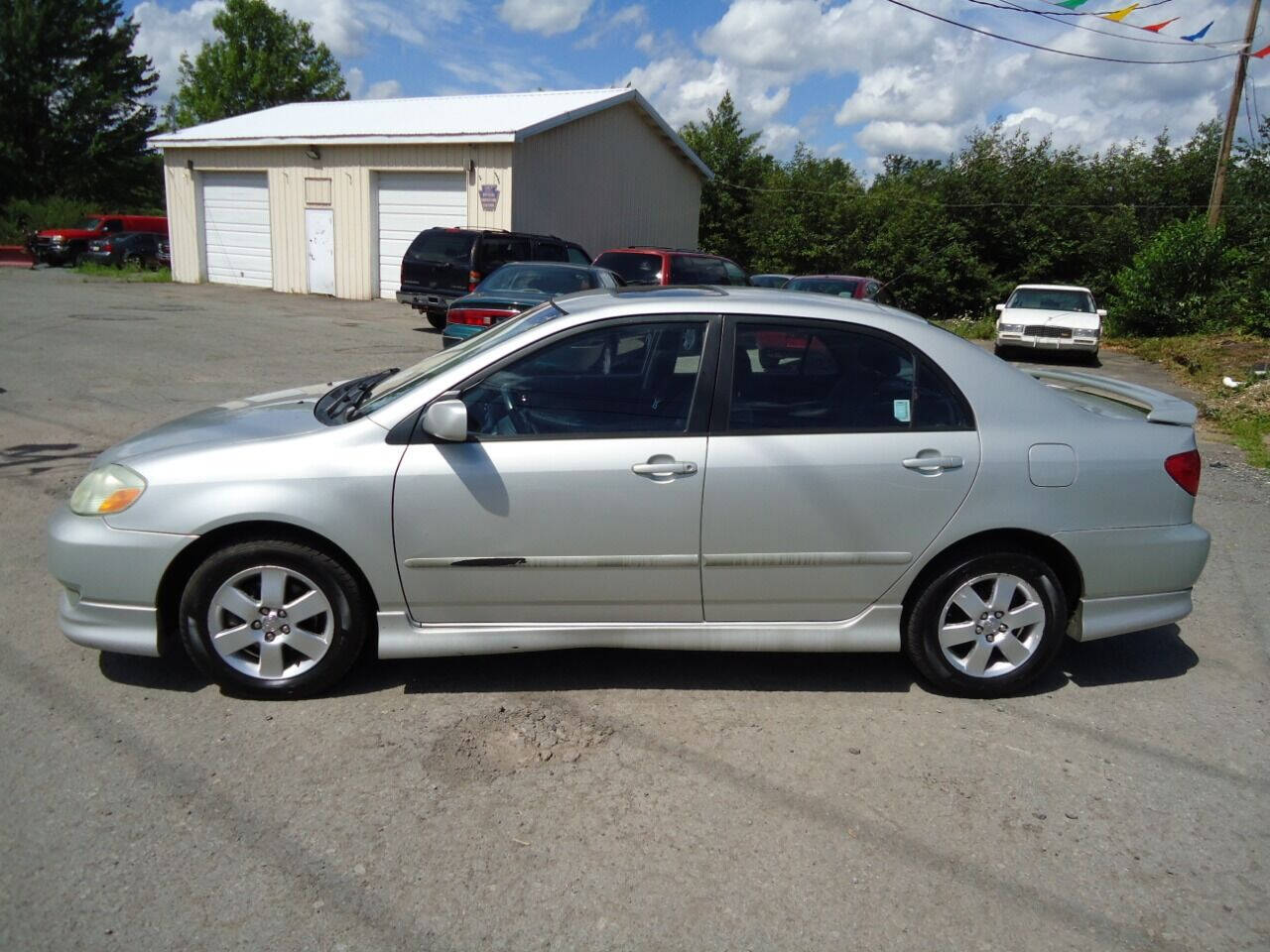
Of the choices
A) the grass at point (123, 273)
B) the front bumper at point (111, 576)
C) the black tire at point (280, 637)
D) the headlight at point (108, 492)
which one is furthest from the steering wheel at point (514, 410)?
the grass at point (123, 273)

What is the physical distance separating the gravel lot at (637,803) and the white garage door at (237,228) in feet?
77.7

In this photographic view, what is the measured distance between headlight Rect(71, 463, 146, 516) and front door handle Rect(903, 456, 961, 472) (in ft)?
9.77

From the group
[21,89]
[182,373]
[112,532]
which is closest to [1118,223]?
[182,373]

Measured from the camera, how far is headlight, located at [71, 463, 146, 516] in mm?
3789

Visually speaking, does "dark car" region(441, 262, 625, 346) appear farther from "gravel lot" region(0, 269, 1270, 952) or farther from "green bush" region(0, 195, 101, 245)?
"green bush" region(0, 195, 101, 245)

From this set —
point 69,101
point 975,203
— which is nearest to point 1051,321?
point 975,203

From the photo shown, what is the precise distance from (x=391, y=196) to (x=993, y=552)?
2216 cm

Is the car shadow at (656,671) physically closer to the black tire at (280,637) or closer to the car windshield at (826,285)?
the black tire at (280,637)

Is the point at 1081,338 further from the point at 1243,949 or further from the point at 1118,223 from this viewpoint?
the point at 1243,949

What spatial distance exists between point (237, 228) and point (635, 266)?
52.4 ft

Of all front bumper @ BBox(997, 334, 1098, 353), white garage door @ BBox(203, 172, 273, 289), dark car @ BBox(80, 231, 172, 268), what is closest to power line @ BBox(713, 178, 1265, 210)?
front bumper @ BBox(997, 334, 1098, 353)

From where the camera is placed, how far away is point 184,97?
61.8 m

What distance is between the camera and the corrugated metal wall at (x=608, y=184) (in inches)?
907

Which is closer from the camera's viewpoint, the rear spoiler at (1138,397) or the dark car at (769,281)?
Answer: the rear spoiler at (1138,397)
